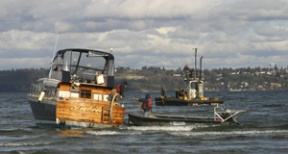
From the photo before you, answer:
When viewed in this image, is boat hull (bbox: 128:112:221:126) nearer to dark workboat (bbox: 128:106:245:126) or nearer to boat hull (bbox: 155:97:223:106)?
dark workboat (bbox: 128:106:245:126)

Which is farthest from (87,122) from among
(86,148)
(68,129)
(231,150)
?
(231,150)

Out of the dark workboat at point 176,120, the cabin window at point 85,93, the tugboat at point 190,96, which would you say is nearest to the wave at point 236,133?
the dark workboat at point 176,120

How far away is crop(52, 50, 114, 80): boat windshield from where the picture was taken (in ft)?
127

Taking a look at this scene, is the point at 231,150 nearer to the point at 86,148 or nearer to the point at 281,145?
the point at 281,145

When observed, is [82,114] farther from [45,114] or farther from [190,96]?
[190,96]

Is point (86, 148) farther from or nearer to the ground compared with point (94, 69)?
nearer to the ground

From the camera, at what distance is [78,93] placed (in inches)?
1464

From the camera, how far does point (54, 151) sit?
93.7 ft

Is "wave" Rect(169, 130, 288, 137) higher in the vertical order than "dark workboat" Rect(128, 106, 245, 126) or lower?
lower

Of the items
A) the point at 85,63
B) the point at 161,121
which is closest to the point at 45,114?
the point at 85,63

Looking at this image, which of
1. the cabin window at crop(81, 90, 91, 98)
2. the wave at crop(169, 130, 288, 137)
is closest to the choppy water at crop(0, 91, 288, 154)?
the wave at crop(169, 130, 288, 137)

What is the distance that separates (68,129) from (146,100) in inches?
176

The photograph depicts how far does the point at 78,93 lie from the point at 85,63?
2436mm

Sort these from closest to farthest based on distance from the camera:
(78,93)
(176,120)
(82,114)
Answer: (82,114) < (78,93) < (176,120)
